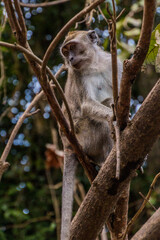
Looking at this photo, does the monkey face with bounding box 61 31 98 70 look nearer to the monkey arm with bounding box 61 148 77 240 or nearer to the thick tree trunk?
the monkey arm with bounding box 61 148 77 240

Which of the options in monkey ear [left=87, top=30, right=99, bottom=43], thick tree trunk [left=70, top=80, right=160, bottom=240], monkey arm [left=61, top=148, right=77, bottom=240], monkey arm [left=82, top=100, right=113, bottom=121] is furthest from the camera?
monkey ear [left=87, top=30, right=99, bottom=43]

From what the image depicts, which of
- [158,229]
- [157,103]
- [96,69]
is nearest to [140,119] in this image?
[157,103]

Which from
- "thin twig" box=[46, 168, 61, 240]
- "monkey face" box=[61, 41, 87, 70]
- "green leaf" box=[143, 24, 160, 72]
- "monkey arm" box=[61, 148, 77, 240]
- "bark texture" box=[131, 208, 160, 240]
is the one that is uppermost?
"green leaf" box=[143, 24, 160, 72]

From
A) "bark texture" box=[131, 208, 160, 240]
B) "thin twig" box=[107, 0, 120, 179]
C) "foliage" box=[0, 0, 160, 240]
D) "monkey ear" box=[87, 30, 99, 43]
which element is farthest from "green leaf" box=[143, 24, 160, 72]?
"foliage" box=[0, 0, 160, 240]

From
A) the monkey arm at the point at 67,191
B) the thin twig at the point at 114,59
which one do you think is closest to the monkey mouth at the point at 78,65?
the monkey arm at the point at 67,191

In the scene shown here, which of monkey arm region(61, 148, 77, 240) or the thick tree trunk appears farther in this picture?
monkey arm region(61, 148, 77, 240)

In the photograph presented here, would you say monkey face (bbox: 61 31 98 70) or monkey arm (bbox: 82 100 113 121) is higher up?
monkey face (bbox: 61 31 98 70)

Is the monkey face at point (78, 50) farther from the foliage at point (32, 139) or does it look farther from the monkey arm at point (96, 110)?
the foliage at point (32, 139)

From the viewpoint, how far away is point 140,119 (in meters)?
2.91

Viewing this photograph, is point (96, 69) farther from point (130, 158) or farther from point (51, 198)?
point (51, 198)

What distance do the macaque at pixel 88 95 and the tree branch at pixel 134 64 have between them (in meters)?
1.74

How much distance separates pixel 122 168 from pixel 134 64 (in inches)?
32.6

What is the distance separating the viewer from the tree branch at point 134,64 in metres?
2.44

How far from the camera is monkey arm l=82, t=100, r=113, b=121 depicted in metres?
4.85
